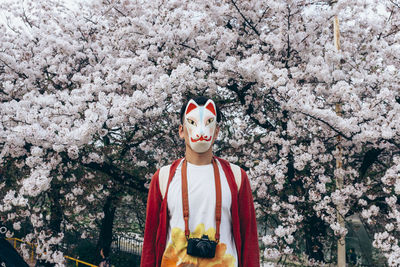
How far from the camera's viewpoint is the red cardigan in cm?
223

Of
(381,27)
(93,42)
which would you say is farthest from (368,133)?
(93,42)

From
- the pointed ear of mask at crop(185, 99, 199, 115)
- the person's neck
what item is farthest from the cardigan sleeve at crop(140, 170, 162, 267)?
the pointed ear of mask at crop(185, 99, 199, 115)

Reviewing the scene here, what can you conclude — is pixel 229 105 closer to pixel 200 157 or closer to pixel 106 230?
pixel 200 157

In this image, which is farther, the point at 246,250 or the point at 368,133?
the point at 368,133

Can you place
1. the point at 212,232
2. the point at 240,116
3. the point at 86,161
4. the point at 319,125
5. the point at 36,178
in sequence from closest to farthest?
1. the point at 212,232
2. the point at 36,178
3. the point at 86,161
4. the point at 319,125
5. the point at 240,116

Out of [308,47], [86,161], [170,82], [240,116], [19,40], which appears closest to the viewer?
[170,82]

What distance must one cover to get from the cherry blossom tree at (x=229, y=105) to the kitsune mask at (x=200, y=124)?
2.46 metres

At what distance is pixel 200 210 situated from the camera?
2180mm

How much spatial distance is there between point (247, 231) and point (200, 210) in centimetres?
34

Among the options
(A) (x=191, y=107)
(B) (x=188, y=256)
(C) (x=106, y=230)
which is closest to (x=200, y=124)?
(A) (x=191, y=107)

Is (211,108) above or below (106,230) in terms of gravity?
above

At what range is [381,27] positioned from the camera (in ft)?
23.5

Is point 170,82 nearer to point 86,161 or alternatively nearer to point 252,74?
point 252,74

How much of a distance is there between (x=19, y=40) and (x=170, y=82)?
16.1 feet
